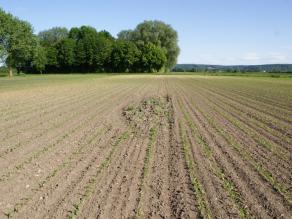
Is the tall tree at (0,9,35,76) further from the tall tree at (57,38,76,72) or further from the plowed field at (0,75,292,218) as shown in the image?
the plowed field at (0,75,292,218)

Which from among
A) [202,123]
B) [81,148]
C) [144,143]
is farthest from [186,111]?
[81,148]

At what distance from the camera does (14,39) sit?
66500 millimetres

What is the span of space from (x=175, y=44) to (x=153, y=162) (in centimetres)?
10712

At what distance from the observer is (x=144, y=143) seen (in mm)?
11430

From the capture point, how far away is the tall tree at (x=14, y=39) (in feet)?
212

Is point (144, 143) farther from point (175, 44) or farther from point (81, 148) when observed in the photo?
point (175, 44)

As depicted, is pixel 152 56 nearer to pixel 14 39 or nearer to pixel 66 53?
pixel 66 53

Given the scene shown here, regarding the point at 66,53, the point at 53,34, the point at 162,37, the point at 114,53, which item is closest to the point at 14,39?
the point at 66,53

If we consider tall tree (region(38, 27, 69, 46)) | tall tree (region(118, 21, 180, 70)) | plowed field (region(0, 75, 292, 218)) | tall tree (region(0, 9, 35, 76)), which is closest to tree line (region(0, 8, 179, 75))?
tall tree (region(118, 21, 180, 70))

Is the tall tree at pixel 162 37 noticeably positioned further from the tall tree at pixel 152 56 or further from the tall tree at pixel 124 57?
the tall tree at pixel 124 57

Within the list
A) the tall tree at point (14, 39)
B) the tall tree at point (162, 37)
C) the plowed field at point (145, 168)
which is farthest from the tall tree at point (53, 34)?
the plowed field at point (145, 168)

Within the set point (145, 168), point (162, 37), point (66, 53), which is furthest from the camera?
point (162, 37)

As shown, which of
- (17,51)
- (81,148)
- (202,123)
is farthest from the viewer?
(17,51)

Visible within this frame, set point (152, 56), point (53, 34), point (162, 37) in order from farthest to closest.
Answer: point (53, 34)
point (162, 37)
point (152, 56)
